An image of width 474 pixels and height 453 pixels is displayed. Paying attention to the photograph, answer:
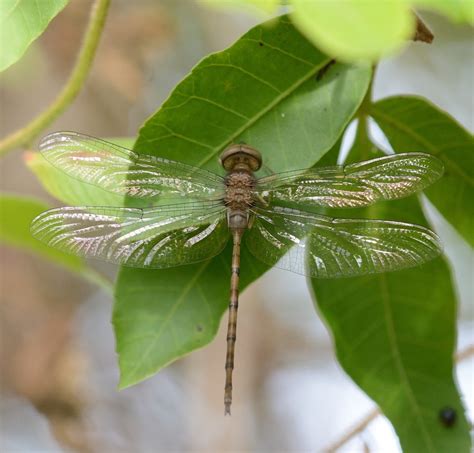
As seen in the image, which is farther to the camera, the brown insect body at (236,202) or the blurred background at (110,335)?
the blurred background at (110,335)

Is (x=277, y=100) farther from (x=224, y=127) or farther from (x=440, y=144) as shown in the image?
(x=440, y=144)

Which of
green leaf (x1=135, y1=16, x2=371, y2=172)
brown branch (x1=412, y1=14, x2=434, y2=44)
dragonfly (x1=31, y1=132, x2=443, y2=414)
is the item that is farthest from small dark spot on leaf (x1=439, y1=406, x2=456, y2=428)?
brown branch (x1=412, y1=14, x2=434, y2=44)

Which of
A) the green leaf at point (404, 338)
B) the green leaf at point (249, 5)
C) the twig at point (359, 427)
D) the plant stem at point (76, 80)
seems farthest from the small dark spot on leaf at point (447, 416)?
the green leaf at point (249, 5)

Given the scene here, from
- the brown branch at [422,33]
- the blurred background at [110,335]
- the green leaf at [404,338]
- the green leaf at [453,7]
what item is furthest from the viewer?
the blurred background at [110,335]

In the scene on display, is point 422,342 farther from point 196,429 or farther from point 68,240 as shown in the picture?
point 196,429

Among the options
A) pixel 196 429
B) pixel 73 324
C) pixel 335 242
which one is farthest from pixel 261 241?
pixel 73 324

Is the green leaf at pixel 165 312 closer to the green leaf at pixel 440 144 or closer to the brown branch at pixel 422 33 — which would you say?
the green leaf at pixel 440 144

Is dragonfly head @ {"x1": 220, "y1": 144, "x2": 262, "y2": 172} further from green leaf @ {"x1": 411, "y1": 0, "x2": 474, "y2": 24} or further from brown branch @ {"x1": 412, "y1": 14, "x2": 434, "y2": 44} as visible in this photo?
green leaf @ {"x1": 411, "y1": 0, "x2": 474, "y2": 24}
